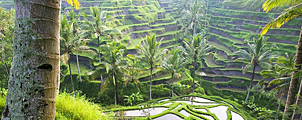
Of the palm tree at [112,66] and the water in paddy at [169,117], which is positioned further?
the palm tree at [112,66]

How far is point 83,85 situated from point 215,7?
2867 cm

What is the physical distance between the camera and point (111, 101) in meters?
13.1

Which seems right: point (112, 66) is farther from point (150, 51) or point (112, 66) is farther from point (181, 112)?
point (181, 112)

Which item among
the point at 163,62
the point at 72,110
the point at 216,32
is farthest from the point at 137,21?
the point at 72,110

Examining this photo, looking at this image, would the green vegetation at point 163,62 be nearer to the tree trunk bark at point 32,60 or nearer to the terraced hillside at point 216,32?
the terraced hillside at point 216,32

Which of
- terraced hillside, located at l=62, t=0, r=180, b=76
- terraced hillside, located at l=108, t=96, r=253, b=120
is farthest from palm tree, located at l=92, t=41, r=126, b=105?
terraced hillside, located at l=62, t=0, r=180, b=76

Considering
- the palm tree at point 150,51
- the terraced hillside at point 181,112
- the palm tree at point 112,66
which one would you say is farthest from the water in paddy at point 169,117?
the palm tree at point 150,51

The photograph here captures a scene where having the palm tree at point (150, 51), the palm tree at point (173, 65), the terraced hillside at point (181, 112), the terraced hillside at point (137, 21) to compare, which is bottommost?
the terraced hillside at point (181, 112)

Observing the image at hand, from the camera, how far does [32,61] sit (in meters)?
1.58

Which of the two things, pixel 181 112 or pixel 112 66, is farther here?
pixel 112 66

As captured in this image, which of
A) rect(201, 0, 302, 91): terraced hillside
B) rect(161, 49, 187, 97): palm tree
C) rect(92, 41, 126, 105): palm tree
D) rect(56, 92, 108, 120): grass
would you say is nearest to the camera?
rect(56, 92, 108, 120): grass

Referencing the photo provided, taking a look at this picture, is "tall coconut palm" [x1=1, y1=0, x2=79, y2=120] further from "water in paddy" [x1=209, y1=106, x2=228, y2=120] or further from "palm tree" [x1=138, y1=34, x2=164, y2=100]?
"palm tree" [x1=138, y1=34, x2=164, y2=100]

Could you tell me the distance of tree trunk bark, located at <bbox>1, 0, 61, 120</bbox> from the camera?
1571mm

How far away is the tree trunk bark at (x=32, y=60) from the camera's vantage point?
5.16ft
